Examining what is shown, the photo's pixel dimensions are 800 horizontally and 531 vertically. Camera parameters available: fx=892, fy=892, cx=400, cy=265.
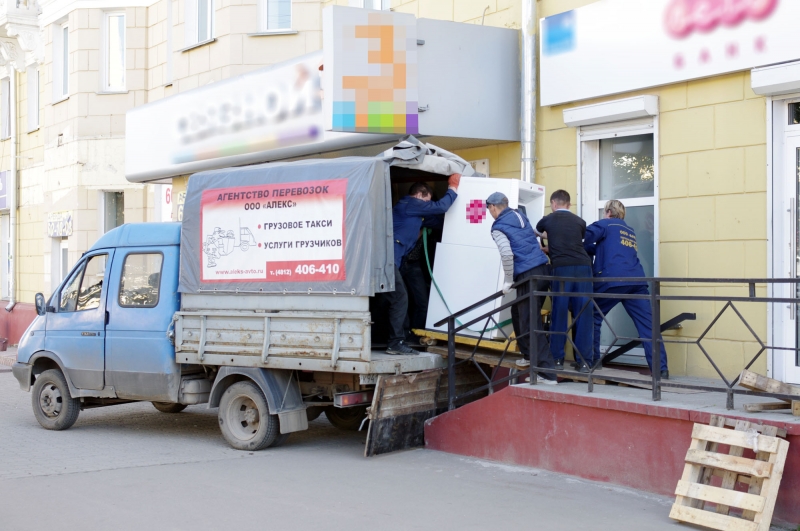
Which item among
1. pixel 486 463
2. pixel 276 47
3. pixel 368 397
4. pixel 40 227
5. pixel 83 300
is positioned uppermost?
pixel 276 47

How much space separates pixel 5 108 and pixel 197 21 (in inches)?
367

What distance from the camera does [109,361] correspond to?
29.9ft

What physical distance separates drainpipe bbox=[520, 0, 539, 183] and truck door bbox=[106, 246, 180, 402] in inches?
150

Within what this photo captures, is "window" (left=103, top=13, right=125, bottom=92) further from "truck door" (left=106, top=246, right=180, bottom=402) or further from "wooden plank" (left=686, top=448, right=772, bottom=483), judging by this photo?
"wooden plank" (left=686, top=448, right=772, bottom=483)

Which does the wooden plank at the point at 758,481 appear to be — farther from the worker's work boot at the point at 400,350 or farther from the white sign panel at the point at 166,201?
the white sign panel at the point at 166,201

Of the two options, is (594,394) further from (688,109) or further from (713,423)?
(688,109)

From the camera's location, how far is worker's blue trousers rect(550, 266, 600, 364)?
791cm

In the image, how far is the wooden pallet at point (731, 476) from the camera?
5.46 meters

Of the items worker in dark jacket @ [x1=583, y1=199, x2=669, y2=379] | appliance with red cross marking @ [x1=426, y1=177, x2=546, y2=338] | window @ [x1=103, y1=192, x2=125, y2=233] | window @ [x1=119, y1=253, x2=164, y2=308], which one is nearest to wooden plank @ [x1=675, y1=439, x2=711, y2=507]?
worker in dark jacket @ [x1=583, y1=199, x2=669, y2=379]

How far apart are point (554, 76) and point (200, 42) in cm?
744

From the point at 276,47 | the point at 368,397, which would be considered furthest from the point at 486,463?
the point at 276,47

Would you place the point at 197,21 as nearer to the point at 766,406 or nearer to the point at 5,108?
the point at 5,108

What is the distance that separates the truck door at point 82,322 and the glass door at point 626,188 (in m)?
5.10

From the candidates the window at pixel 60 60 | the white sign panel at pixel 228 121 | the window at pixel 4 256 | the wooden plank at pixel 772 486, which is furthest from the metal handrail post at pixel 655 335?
the window at pixel 4 256
